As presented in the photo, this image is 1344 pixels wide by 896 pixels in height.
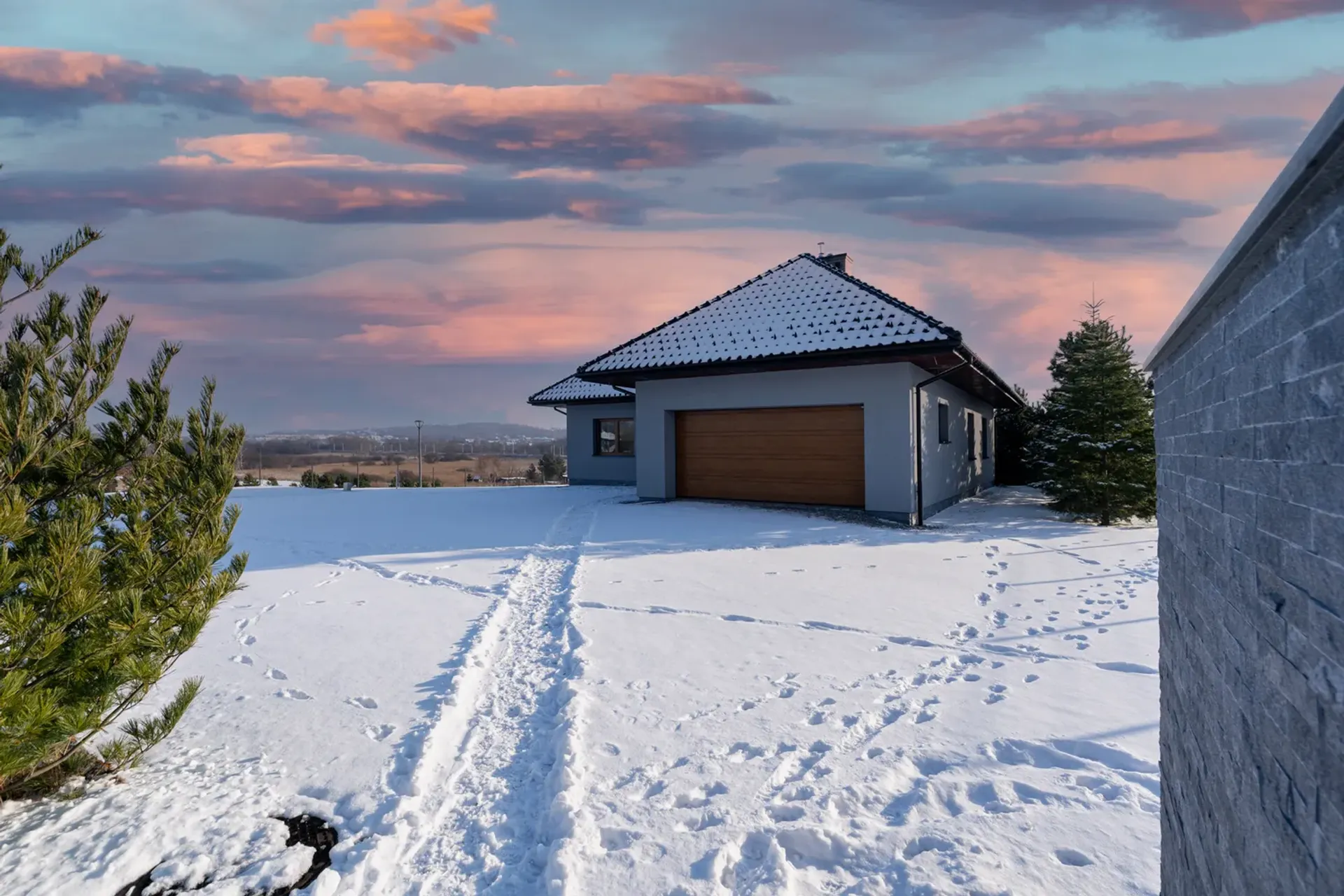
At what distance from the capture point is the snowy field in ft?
9.21

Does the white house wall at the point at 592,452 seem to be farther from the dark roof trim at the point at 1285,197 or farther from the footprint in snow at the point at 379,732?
the dark roof trim at the point at 1285,197

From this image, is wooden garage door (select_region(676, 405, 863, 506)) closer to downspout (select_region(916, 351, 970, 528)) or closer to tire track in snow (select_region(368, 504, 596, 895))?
downspout (select_region(916, 351, 970, 528))

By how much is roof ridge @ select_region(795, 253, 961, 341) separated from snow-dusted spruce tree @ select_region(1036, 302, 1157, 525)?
14.4 ft

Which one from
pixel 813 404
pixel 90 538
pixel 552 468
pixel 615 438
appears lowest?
pixel 552 468

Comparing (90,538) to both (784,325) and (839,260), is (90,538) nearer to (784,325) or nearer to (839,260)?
(784,325)

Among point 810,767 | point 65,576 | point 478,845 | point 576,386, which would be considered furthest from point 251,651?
point 576,386

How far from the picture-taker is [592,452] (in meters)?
20.5

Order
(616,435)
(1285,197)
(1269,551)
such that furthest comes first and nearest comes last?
(616,435), (1269,551), (1285,197)

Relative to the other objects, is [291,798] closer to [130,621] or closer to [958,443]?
[130,621]

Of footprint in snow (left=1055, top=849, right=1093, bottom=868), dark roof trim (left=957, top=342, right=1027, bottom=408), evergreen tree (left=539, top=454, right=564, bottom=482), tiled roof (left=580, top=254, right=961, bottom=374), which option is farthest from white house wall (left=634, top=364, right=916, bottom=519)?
evergreen tree (left=539, top=454, right=564, bottom=482)

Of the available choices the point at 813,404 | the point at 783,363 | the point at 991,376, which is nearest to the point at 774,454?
the point at 813,404

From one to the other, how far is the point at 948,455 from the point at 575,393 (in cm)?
1059

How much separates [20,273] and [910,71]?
Answer: 7530mm

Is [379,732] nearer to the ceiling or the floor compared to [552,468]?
nearer to the floor
